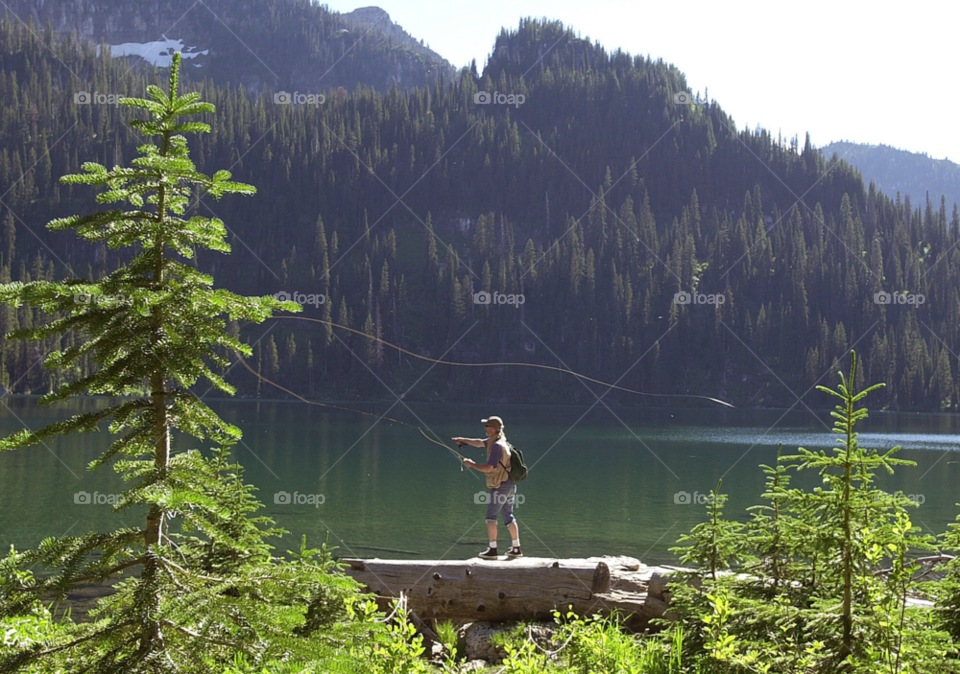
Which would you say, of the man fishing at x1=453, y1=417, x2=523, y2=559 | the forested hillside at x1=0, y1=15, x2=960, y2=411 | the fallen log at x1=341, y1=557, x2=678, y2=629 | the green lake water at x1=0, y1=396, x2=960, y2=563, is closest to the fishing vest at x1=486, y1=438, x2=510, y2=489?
the man fishing at x1=453, y1=417, x2=523, y2=559

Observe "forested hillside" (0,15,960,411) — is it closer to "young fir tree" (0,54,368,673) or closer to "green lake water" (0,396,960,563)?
"green lake water" (0,396,960,563)

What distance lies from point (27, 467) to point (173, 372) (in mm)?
37998

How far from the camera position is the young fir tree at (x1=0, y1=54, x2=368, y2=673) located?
11.3 feet

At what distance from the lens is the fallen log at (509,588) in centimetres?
977

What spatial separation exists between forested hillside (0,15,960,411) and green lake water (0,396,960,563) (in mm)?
58123

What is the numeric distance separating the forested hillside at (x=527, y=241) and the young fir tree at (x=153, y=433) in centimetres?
9754

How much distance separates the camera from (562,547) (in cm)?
2212

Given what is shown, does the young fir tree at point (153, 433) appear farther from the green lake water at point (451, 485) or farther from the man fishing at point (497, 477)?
the man fishing at point (497, 477)

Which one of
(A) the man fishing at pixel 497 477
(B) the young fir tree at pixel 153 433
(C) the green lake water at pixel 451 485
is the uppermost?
(B) the young fir tree at pixel 153 433

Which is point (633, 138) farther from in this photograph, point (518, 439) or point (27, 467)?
point (27, 467)

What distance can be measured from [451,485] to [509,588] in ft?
81.1

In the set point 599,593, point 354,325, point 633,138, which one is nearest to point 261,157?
point 354,325

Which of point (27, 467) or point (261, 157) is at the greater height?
point (261, 157)

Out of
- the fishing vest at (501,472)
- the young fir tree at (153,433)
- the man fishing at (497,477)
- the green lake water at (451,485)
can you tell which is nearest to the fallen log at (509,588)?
the man fishing at (497,477)
